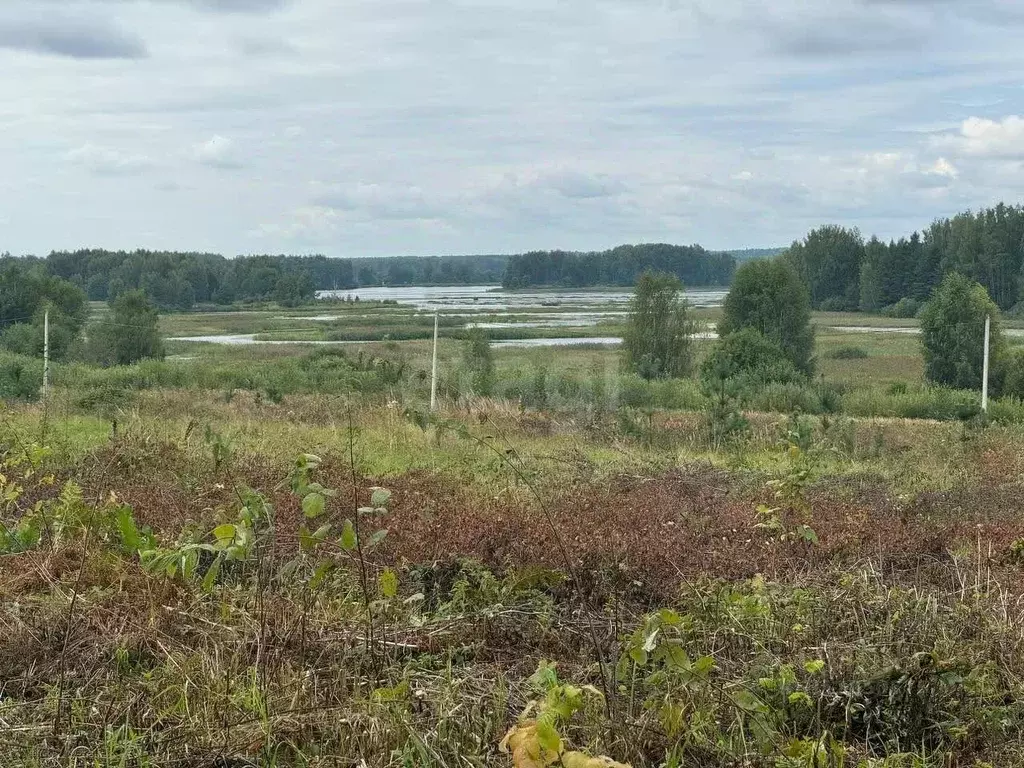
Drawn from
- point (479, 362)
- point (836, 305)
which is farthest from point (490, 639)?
point (836, 305)

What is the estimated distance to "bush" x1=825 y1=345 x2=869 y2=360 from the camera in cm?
4892

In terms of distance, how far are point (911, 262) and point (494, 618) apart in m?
77.0

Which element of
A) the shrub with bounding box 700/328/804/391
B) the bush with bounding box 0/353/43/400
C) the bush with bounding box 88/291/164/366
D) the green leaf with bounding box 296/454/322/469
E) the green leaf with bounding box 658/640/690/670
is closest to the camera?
the green leaf with bounding box 658/640/690/670

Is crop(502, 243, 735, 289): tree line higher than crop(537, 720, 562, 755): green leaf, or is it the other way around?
crop(502, 243, 735, 289): tree line

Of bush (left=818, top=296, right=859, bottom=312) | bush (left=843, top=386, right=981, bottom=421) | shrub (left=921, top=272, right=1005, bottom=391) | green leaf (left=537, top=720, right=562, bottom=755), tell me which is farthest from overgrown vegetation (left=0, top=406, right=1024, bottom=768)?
bush (left=818, top=296, right=859, bottom=312)

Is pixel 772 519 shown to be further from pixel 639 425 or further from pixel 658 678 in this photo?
pixel 639 425

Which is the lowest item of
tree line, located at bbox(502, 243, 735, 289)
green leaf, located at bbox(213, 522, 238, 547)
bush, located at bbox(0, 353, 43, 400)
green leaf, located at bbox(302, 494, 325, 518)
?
bush, located at bbox(0, 353, 43, 400)

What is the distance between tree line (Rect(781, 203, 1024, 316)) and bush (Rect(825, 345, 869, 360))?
1308 centimetres

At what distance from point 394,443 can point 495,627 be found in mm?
8266

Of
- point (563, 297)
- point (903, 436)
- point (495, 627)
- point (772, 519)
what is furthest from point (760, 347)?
point (563, 297)

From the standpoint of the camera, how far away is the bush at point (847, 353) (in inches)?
1926

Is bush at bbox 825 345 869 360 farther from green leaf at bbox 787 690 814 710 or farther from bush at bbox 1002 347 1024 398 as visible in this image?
green leaf at bbox 787 690 814 710

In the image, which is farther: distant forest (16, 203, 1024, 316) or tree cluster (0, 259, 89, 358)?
distant forest (16, 203, 1024, 316)

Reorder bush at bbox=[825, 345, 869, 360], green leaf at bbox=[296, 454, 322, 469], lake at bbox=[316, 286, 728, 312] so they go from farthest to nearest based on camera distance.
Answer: lake at bbox=[316, 286, 728, 312]
bush at bbox=[825, 345, 869, 360]
green leaf at bbox=[296, 454, 322, 469]
